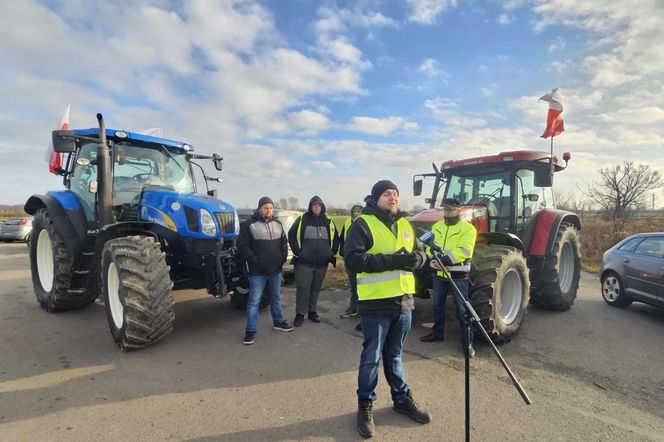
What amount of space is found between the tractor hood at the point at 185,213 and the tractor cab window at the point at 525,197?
4252mm

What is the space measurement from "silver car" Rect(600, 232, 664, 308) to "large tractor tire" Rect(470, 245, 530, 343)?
247 centimetres

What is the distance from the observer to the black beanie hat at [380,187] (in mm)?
2906

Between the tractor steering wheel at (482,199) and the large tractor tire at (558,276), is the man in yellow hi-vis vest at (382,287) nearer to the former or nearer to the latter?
the tractor steering wheel at (482,199)

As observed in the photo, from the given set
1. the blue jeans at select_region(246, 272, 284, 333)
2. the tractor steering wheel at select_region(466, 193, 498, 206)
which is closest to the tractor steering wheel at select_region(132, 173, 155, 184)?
the blue jeans at select_region(246, 272, 284, 333)

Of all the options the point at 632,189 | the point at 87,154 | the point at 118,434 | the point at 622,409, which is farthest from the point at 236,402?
the point at 632,189

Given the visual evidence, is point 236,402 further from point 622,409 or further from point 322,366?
point 622,409

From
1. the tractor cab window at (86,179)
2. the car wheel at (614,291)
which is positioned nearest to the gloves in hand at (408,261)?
the tractor cab window at (86,179)

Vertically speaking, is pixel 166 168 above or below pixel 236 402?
above

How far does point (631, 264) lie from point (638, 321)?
102 cm

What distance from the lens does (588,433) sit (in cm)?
277

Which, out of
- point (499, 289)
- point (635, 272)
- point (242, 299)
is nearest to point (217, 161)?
point (242, 299)

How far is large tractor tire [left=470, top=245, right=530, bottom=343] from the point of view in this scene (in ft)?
13.9

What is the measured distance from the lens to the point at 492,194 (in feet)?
19.0

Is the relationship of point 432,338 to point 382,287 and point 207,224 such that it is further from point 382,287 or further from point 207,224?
point 207,224
